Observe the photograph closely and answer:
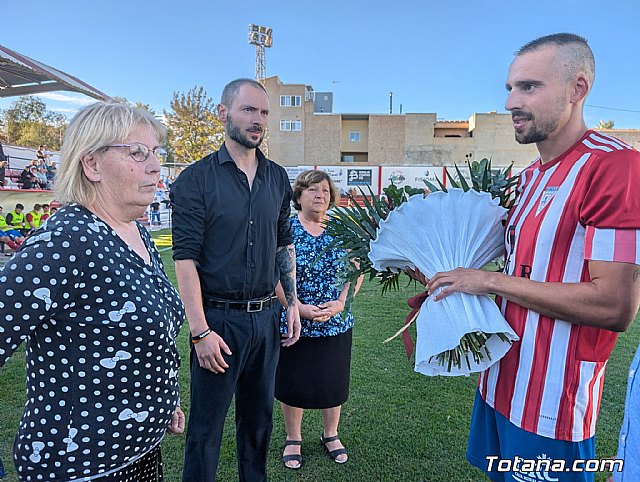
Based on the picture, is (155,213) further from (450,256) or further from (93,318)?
(450,256)

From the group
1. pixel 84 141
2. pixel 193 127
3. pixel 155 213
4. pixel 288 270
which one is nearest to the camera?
pixel 84 141

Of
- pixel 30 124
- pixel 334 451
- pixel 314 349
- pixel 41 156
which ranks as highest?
pixel 30 124

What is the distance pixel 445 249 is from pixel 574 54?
83 centimetres

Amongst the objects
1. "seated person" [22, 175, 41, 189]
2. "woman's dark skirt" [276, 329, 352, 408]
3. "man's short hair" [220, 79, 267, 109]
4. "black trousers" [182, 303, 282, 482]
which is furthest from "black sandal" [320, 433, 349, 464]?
"seated person" [22, 175, 41, 189]

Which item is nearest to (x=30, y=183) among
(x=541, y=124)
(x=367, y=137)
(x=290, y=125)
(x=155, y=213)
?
(x=155, y=213)

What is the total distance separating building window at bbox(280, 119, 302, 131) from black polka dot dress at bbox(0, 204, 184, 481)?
50.2 m

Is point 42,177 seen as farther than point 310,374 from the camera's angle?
Yes

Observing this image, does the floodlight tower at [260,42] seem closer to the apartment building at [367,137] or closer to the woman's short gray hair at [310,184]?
the apartment building at [367,137]

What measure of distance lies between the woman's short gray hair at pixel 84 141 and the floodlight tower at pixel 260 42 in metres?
49.2

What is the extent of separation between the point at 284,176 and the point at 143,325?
1586 millimetres

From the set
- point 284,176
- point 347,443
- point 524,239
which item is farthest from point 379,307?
point 524,239

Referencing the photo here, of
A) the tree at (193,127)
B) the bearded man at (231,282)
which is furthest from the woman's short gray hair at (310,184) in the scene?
the tree at (193,127)

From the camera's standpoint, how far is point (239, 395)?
8.68 ft

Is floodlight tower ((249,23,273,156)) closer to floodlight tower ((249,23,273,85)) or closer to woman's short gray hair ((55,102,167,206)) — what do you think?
floodlight tower ((249,23,273,85))
